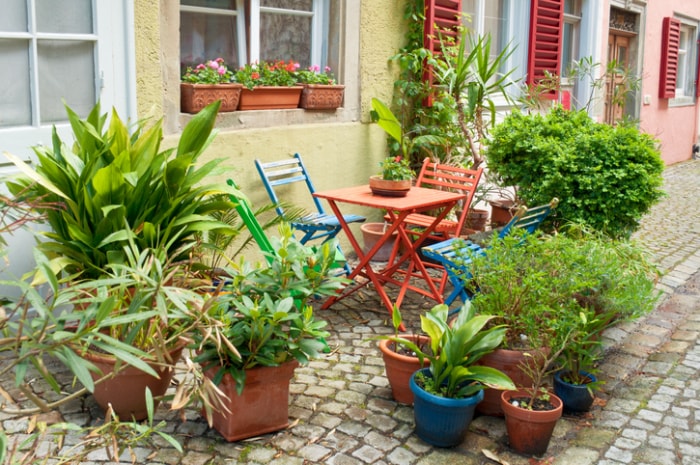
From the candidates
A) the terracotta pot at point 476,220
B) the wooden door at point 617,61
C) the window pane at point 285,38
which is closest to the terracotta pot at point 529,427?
the window pane at point 285,38

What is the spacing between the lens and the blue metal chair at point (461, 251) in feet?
15.1

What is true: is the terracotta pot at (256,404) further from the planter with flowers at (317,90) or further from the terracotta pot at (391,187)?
the planter with flowers at (317,90)

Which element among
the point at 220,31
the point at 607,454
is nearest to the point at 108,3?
the point at 220,31

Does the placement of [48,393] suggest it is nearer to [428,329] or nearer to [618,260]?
[428,329]

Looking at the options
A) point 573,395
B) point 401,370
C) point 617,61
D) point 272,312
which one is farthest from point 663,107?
point 272,312

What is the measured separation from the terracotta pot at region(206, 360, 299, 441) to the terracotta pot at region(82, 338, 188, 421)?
31cm

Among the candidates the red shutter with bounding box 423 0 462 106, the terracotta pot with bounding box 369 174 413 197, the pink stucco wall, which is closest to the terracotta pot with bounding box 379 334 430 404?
the terracotta pot with bounding box 369 174 413 197

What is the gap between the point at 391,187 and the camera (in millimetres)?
5469

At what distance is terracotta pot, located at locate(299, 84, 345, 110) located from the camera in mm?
6344

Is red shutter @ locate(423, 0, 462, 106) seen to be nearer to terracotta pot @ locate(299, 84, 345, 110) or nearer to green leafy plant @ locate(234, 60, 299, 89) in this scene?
terracotta pot @ locate(299, 84, 345, 110)

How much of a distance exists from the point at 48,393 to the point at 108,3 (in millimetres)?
2347

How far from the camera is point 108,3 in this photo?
487 cm

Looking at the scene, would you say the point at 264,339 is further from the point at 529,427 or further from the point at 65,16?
the point at 65,16

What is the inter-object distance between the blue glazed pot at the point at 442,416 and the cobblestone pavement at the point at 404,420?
0.06 metres
